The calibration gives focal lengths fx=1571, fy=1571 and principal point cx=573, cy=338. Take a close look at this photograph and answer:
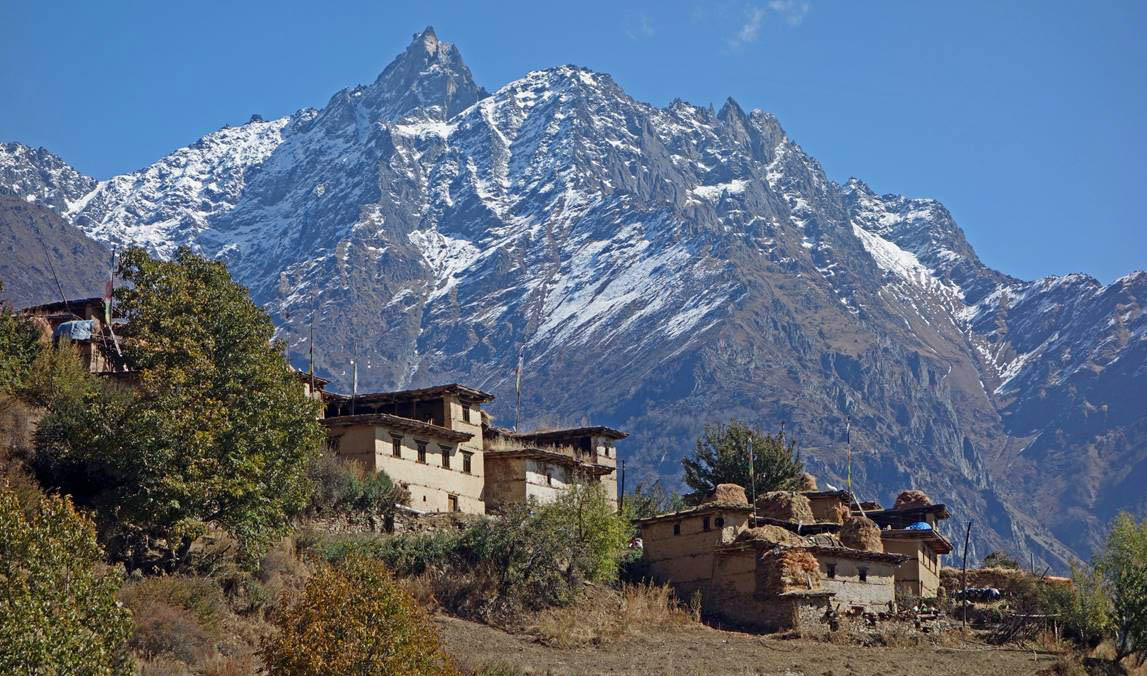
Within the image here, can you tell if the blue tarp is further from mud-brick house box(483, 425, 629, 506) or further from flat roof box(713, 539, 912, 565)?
flat roof box(713, 539, 912, 565)

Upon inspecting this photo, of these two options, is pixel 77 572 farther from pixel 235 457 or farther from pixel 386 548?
pixel 386 548

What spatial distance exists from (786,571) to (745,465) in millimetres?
25522

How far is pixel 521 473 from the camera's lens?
77.3m

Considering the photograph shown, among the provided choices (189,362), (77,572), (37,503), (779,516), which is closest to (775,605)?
(779,516)

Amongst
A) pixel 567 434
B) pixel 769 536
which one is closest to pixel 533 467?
pixel 567 434

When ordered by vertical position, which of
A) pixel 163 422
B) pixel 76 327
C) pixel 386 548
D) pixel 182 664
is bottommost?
pixel 182 664

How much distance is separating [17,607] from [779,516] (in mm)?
45645

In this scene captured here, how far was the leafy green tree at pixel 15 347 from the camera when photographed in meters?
57.1

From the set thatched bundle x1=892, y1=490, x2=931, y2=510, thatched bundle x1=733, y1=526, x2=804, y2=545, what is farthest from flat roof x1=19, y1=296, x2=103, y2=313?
thatched bundle x1=892, y1=490, x2=931, y2=510

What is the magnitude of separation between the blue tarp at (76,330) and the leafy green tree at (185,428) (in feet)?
53.4

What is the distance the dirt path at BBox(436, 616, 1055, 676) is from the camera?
5066 cm

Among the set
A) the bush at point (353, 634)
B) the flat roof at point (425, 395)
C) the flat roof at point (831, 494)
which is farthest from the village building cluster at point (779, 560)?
the bush at point (353, 634)

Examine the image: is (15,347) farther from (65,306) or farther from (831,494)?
(831,494)

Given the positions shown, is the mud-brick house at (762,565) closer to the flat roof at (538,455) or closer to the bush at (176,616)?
the flat roof at (538,455)
